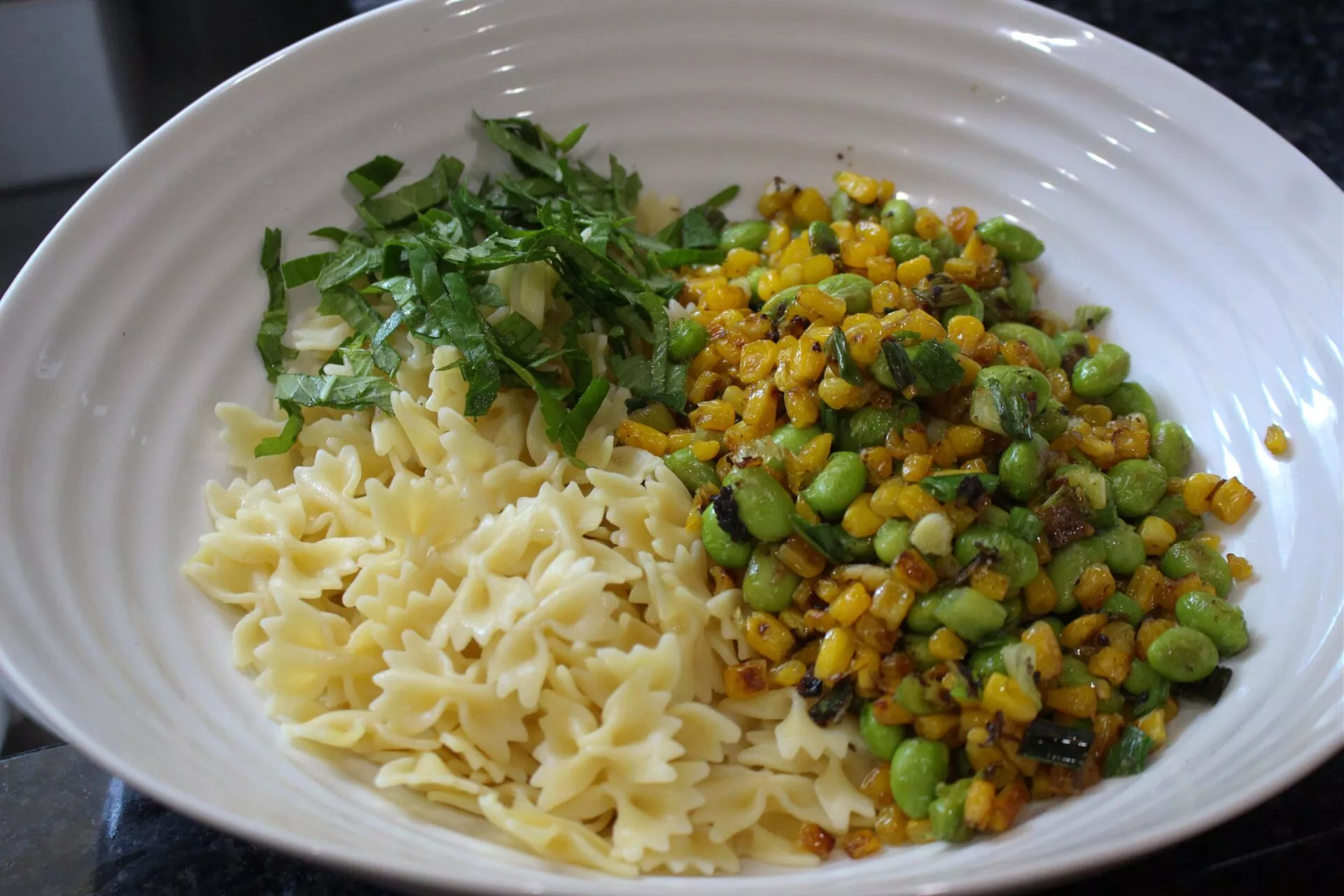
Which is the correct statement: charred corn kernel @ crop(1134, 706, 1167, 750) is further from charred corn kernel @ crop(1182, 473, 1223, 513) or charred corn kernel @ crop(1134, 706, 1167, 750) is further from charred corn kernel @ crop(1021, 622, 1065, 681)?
charred corn kernel @ crop(1182, 473, 1223, 513)

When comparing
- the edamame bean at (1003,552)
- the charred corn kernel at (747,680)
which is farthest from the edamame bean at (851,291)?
the charred corn kernel at (747,680)

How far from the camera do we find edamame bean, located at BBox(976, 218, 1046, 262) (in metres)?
4.51

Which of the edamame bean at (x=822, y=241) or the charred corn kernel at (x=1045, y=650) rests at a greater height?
the edamame bean at (x=822, y=241)

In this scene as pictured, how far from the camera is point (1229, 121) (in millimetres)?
4324

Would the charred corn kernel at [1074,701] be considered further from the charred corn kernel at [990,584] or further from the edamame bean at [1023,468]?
the edamame bean at [1023,468]

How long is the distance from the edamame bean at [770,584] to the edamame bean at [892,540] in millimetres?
296

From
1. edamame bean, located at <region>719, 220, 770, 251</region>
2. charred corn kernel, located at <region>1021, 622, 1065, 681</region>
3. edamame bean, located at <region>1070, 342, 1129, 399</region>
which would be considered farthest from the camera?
edamame bean, located at <region>719, 220, 770, 251</region>

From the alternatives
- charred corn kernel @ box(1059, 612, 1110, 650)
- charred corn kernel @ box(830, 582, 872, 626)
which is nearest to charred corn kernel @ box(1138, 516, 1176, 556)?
charred corn kernel @ box(1059, 612, 1110, 650)

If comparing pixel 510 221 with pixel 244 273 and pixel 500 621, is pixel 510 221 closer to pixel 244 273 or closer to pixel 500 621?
pixel 244 273

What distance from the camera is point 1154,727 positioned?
322 cm

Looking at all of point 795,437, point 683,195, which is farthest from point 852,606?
point 683,195

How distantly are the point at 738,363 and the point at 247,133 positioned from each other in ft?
7.31

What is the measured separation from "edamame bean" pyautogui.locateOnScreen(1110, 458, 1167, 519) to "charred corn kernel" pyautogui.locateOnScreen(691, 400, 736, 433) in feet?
4.59

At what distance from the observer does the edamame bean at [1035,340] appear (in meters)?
4.10
